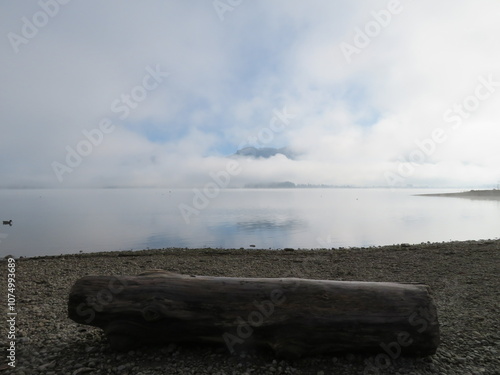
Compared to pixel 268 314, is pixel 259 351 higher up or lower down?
lower down

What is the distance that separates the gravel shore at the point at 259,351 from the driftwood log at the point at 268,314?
0.19 metres

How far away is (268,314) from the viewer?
13.2 ft

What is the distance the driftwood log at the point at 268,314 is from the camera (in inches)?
155

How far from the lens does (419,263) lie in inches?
425

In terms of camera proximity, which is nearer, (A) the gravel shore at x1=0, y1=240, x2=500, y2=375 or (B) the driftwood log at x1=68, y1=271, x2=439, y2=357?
(A) the gravel shore at x1=0, y1=240, x2=500, y2=375

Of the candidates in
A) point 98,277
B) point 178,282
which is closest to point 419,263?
point 178,282

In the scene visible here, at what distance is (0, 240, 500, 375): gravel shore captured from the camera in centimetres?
382

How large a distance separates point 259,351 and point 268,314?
0.56 meters

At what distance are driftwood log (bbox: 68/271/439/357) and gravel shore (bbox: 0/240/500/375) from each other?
185 mm

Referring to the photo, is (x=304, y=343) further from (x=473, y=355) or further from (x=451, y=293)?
(x=451, y=293)

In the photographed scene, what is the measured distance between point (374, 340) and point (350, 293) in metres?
0.64

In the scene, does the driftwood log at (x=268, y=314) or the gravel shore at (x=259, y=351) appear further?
the driftwood log at (x=268, y=314)

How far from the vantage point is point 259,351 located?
13.5 ft

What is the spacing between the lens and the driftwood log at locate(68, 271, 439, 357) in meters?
3.95
